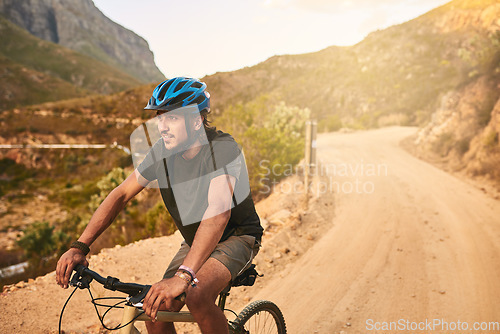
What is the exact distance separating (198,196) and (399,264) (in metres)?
5.13

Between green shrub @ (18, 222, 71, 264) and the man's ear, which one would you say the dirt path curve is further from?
green shrub @ (18, 222, 71, 264)

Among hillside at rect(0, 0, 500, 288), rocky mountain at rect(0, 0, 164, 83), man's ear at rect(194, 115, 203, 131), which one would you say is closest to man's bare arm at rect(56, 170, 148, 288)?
man's ear at rect(194, 115, 203, 131)

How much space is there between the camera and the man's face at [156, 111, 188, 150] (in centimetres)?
220

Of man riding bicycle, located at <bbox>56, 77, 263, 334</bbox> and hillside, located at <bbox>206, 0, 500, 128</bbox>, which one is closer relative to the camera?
man riding bicycle, located at <bbox>56, 77, 263, 334</bbox>

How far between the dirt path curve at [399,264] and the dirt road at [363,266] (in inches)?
0.7

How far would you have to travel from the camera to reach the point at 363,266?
232 inches

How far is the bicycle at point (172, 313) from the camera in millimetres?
1830

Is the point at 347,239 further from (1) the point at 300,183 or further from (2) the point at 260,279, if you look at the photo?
(1) the point at 300,183

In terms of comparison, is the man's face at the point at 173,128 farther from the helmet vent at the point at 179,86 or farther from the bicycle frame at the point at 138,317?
the bicycle frame at the point at 138,317

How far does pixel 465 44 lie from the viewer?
129 ft

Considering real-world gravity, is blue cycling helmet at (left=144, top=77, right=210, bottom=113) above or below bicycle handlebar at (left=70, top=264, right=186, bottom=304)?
above

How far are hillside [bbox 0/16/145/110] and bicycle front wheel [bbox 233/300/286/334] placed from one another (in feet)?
287

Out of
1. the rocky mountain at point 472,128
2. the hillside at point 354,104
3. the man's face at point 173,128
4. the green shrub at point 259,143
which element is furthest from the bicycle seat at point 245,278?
the rocky mountain at point 472,128

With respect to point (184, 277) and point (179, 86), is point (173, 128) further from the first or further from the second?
point (184, 277)
